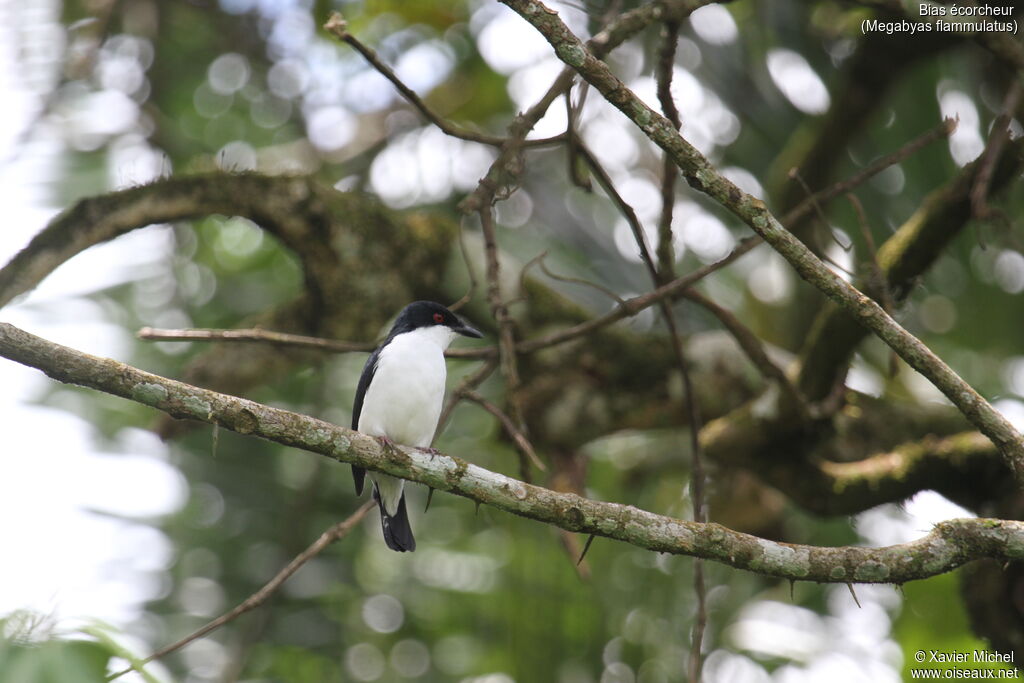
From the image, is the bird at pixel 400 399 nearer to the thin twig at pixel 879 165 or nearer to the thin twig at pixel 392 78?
the thin twig at pixel 392 78

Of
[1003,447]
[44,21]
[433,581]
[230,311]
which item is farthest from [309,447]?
[230,311]

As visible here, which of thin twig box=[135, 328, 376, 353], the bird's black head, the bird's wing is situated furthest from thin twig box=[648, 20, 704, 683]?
thin twig box=[135, 328, 376, 353]

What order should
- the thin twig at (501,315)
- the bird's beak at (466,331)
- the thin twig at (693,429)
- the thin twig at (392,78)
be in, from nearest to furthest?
the thin twig at (392,78) → the thin twig at (693,429) → the thin twig at (501,315) → the bird's beak at (466,331)

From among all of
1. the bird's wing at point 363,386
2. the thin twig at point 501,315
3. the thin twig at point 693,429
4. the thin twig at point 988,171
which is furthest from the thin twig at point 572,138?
the thin twig at point 988,171

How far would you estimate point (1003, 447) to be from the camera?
3.21 meters

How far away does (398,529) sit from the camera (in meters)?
4.68

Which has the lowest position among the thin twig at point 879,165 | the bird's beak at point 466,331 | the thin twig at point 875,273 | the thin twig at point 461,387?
the thin twig at point 461,387

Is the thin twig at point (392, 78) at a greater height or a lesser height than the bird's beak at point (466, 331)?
greater

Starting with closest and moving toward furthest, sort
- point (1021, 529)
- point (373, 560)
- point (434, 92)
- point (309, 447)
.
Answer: point (309, 447) < point (1021, 529) < point (373, 560) < point (434, 92)

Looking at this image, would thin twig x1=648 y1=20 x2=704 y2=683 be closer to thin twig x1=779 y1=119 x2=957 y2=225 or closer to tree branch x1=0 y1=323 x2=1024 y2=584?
thin twig x1=779 y1=119 x2=957 y2=225

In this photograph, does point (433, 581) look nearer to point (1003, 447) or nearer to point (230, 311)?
point (230, 311)

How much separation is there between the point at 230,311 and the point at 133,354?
35.8 inches

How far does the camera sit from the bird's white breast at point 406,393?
450cm

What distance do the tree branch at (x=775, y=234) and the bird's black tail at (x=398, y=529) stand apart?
2201mm
